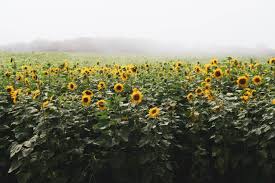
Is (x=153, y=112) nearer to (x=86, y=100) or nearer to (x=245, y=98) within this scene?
(x=86, y=100)

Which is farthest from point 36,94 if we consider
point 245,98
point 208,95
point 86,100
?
point 245,98

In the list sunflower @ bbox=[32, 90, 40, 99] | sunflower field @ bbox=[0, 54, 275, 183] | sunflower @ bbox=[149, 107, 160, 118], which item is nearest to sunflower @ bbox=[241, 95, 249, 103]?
sunflower field @ bbox=[0, 54, 275, 183]

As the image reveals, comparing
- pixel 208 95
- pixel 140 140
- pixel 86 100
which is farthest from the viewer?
pixel 208 95

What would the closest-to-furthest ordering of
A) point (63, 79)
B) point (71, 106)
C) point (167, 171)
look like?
point (167, 171) < point (71, 106) < point (63, 79)

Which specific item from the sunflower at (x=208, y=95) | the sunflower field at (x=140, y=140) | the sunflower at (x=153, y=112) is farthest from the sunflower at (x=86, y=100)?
the sunflower at (x=208, y=95)

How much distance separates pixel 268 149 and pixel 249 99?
578 mm

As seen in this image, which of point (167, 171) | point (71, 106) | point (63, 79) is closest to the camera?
point (167, 171)

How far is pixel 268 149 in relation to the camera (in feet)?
13.5

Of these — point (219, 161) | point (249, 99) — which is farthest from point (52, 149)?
point (249, 99)

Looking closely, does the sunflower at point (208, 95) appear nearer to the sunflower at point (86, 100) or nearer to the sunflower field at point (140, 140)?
the sunflower field at point (140, 140)

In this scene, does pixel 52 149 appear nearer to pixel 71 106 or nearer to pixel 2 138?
pixel 71 106

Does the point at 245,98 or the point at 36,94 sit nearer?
the point at 245,98

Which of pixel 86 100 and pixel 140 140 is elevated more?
pixel 86 100

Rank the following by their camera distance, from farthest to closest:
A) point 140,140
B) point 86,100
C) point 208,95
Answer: point 208,95, point 86,100, point 140,140
